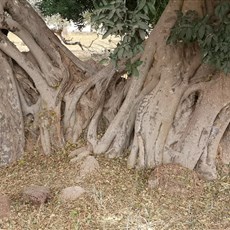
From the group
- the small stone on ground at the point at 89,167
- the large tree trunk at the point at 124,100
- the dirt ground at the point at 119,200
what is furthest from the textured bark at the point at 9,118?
the small stone on ground at the point at 89,167

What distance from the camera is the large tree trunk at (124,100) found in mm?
4887

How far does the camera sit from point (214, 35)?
3936 mm

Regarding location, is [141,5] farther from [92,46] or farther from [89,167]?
[92,46]

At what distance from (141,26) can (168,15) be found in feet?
5.73

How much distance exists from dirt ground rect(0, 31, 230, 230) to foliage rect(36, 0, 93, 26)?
7.02ft

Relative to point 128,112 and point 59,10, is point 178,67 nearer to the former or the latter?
point 128,112

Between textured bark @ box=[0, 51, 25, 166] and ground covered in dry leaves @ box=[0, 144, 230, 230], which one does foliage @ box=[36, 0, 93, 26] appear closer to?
textured bark @ box=[0, 51, 25, 166]

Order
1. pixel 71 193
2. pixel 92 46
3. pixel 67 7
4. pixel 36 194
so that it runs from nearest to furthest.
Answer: pixel 36 194, pixel 71 193, pixel 67 7, pixel 92 46

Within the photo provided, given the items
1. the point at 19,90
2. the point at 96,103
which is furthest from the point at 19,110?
the point at 96,103

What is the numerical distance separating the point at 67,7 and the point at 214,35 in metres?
2.80

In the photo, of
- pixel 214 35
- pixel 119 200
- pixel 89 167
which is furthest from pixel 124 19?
pixel 89 167

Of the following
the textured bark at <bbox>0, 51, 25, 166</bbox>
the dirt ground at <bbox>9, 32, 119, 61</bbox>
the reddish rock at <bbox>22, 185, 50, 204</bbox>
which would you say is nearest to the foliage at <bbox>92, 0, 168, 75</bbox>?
the dirt ground at <bbox>9, 32, 119, 61</bbox>

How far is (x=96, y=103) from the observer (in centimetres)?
553

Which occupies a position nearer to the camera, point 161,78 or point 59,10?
point 161,78
